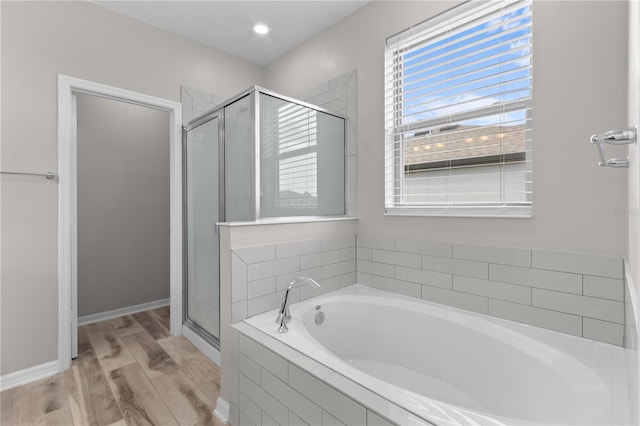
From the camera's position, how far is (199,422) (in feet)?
5.35

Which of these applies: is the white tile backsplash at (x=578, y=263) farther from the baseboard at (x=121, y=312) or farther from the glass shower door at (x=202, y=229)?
the baseboard at (x=121, y=312)

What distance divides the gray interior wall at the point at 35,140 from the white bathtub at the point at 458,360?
5.07 feet

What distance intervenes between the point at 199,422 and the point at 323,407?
3.11 ft

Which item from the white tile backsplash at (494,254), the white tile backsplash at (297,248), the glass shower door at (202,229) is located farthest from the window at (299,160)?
the white tile backsplash at (494,254)

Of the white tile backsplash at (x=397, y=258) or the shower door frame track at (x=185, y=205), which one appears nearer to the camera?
the white tile backsplash at (x=397, y=258)

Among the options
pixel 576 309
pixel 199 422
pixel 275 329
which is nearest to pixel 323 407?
pixel 275 329

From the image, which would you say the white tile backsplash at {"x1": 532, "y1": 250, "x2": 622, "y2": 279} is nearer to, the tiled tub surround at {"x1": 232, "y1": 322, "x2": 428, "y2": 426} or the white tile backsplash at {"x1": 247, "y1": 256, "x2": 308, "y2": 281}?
the tiled tub surround at {"x1": 232, "y1": 322, "x2": 428, "y2": 426}

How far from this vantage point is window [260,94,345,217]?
1.94m

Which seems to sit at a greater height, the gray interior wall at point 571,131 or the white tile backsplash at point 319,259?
the gray interior wall at point 571,131

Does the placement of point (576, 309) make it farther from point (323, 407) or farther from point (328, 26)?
point (328, 26)

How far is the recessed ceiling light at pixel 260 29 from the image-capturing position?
2.53 m

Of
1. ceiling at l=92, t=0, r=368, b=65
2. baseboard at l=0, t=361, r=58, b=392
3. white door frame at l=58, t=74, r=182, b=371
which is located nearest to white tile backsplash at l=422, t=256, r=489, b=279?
ceiling at l=92, t=0, r=368, b=65

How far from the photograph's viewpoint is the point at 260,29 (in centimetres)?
258

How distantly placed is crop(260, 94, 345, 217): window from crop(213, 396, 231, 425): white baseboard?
108 cm
